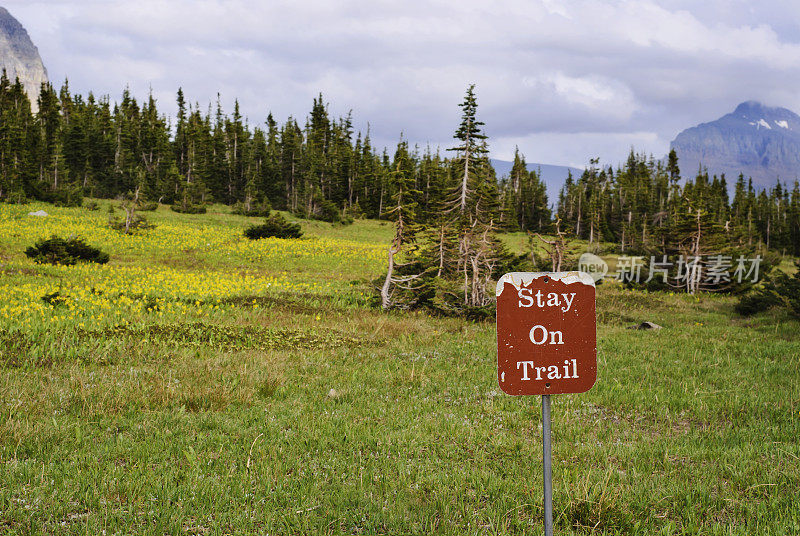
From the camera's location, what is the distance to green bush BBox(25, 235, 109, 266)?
2220 centimetres

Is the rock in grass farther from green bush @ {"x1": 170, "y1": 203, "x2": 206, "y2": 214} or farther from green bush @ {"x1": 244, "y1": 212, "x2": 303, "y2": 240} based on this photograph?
green bush @ {"x1": 170, "y1": 203, "x2": 206, "y2": 214}

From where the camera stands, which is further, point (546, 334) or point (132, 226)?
point (132, 226)

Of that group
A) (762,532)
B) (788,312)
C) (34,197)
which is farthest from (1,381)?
(34,197)

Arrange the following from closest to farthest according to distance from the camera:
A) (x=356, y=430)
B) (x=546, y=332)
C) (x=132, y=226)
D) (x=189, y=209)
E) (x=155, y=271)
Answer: (x=546, y=332) < (x=356, y=430) < (x=155, y=271) < (x=132, y=226) < (x=189, y=209)

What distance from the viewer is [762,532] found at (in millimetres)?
3963

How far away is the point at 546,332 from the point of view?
3338mm

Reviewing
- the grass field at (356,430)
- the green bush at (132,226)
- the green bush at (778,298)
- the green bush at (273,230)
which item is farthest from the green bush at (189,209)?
the green bush at (778,298)

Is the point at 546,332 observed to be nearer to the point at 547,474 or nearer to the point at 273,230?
the point at 547,474

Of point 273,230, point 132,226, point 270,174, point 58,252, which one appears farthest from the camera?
point 270,174

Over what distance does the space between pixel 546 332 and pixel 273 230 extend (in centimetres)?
3779

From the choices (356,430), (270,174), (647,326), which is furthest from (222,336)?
(270,174)

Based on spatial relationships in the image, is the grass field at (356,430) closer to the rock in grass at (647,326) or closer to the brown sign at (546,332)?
the rock in grass at (647,326)

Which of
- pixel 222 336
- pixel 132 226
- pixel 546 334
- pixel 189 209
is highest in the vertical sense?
pixel 189 209

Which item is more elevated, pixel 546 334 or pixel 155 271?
pixel 546 334
